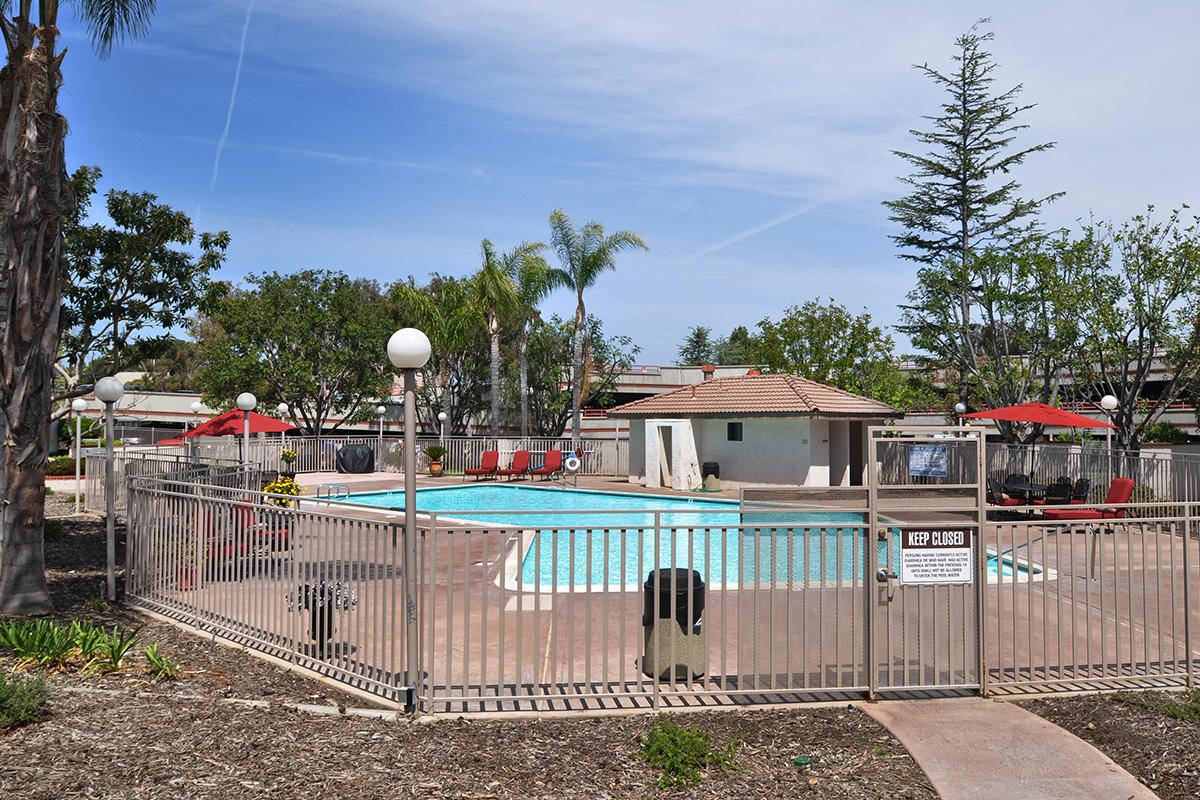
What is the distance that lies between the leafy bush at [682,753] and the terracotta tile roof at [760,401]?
18.2m

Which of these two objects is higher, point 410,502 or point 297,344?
point 297,344

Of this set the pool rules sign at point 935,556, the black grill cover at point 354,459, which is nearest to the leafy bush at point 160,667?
the pool rules sign at point 935,556

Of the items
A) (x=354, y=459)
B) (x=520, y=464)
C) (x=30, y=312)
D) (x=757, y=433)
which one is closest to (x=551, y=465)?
(x=520, y=464)

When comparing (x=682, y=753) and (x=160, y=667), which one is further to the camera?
(x=160, y=667)

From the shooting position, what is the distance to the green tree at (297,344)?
31.9 meters

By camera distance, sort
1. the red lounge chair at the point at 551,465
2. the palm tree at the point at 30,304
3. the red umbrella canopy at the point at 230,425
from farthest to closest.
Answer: the red lounge chair at the point at 551,465
the red umbrella canopy at the point at 230,425
the palm tree at the point at 30,304

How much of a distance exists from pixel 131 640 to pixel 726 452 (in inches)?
772

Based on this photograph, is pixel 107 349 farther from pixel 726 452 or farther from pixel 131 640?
pixel 726 452

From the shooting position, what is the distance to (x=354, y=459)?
98.1 feet

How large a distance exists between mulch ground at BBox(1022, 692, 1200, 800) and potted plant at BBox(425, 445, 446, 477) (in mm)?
25106

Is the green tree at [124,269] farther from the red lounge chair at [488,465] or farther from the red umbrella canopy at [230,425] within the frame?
the red lounge chair at [488,465]

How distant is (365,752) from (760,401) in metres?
20.2

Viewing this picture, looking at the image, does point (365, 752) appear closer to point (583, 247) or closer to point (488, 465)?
point (488, 465)

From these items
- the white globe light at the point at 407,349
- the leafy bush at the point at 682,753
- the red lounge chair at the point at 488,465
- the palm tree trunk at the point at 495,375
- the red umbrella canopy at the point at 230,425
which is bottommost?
the leafy bush at the point at 682,753
